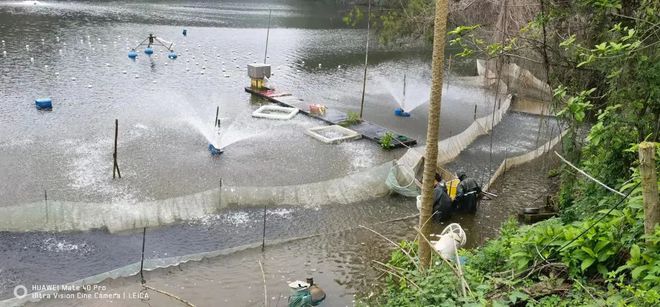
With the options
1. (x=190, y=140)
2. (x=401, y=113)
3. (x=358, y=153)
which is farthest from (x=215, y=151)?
(x=401, y=113)

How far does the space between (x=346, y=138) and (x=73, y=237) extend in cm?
1009

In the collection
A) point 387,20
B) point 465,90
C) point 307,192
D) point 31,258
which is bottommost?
point 31,258

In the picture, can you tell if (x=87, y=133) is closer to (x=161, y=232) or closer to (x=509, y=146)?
(x=161, y=232)

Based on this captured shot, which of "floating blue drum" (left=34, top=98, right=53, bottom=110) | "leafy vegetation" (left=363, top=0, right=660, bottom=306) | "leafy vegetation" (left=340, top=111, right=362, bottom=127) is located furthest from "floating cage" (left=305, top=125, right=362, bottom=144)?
"leafy vegetation" (left=363, top=0, right=660, bottom=306)

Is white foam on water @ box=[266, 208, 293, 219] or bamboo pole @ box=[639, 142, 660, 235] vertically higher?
bamboo pole @ box=[639, 142, 660, 235]

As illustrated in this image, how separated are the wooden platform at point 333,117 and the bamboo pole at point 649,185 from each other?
1334 cm

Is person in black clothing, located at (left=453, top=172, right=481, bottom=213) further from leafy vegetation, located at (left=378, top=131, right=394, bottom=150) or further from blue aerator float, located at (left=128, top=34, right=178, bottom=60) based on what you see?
blue aerator float, located at (left=128, top=34, right=178, bottom=60)

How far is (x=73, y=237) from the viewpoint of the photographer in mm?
11898

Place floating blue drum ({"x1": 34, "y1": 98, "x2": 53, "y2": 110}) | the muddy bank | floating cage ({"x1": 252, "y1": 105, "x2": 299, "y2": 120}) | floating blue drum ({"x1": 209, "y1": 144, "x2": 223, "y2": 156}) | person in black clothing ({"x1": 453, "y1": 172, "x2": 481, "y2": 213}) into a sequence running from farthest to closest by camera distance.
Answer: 1. floating cage ({"x1": 252, "y1": 105, "x2": 299, "y2": 120})
2. floating blue drum ({"x1": 34, "y1": 98, "x2": 53, "y2": 110})
3. floating blue drum ({"x1": 209, "y1": 144, "x2": 223, "y2": 156})
4. person in black clothing ({"x1": 453, "y1": 172, "x2": 481, "y2": 213})
5. the muddy bank

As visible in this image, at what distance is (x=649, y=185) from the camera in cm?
497

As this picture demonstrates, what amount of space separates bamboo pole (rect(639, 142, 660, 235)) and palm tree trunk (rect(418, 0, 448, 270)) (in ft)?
9.74

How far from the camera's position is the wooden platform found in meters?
19.7

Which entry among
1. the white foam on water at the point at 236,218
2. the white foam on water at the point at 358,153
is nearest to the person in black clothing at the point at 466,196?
the white foam on water at the point at 358,153

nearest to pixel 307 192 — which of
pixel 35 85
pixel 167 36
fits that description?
pixel 35 85
